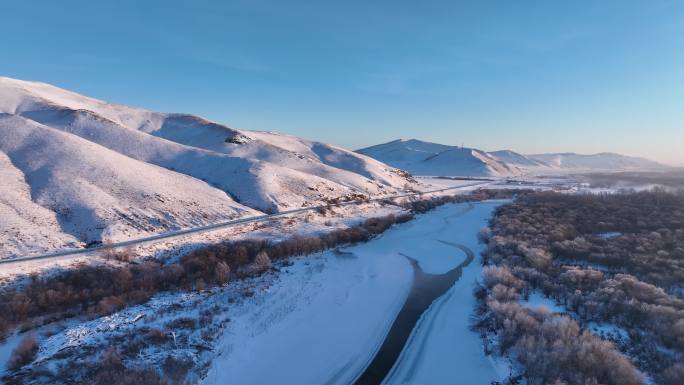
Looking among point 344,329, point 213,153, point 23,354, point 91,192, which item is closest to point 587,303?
point 344,329

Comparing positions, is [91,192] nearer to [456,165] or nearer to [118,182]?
[118,182]

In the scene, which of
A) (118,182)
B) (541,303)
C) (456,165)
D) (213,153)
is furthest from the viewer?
(456,165)

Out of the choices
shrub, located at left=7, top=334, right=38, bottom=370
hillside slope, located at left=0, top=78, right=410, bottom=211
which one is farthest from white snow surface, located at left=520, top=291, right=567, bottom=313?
hillside slope, located at left=0, top=78, right=410, bottom=211

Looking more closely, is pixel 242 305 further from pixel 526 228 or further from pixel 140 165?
pixel 140 165

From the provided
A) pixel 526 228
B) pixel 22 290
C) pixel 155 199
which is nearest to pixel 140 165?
pixel 155 199

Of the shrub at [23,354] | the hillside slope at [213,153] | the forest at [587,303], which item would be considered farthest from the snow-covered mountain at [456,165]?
the shrub at [23,354]

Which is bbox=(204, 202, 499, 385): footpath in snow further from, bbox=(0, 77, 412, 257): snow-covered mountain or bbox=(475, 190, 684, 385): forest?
bbox=(0, 77, 412, 257): snow-covered mountain
